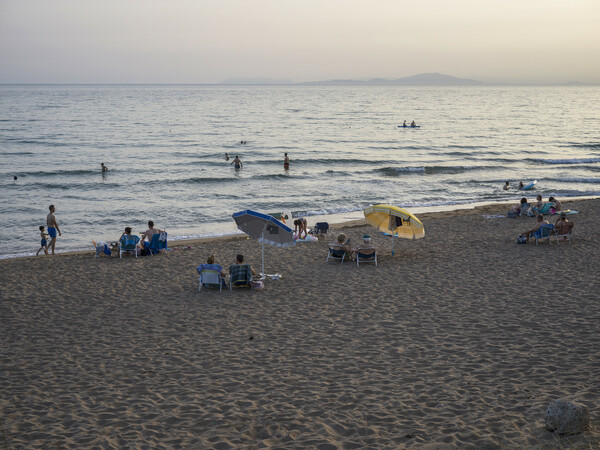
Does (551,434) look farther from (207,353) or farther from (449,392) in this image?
(207,353)

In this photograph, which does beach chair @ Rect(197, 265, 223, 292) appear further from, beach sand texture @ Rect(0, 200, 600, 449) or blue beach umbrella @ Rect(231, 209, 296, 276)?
blue beach umbrella @ Rect(231, 209, 296, 276)

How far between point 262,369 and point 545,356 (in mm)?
4108

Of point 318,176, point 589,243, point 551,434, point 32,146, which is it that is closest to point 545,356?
point 551,434

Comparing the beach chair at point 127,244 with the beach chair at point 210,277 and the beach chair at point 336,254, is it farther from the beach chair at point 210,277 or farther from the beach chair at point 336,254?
the beach chair at point 336,254

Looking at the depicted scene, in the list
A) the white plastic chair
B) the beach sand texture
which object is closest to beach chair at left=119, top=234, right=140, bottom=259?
the beach sand texture

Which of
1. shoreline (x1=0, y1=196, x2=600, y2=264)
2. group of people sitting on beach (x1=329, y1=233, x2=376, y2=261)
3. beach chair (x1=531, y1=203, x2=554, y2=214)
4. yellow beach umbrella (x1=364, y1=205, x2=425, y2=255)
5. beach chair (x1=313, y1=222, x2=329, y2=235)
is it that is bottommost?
shoreline (x1=0, y1=196, x2=600, y2=264)

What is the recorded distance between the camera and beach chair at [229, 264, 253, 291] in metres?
11.7

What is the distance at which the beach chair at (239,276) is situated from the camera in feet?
38.5

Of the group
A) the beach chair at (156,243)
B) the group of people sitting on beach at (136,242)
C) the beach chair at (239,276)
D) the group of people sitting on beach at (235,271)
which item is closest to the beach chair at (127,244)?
the group of people sitting on beach at (136,242)

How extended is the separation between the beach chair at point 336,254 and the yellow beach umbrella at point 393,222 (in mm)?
1175

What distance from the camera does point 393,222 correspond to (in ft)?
46.4

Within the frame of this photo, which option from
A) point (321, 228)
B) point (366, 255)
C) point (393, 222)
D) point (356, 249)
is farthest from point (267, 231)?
point (321, 228)

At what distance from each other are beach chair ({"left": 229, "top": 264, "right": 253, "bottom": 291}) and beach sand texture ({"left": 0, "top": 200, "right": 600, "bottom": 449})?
383mm

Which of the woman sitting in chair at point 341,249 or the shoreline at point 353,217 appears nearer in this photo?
the woman sitting in chair at point 341,249
